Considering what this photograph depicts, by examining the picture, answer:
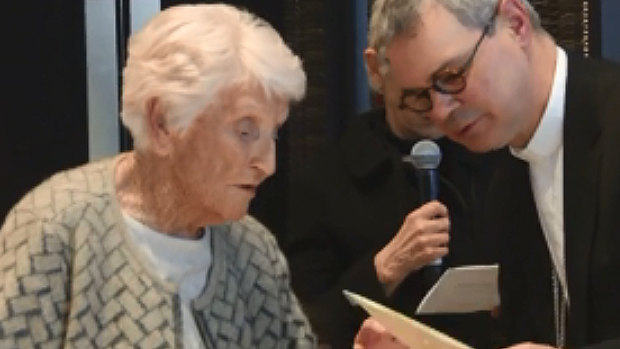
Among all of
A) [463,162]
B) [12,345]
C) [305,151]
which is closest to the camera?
[12,345]

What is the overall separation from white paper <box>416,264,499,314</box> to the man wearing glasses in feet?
0.52

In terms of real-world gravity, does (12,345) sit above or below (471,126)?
below

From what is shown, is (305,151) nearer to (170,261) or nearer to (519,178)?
(519,178)

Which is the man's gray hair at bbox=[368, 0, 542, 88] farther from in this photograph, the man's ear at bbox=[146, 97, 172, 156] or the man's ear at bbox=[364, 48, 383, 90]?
the man's ear at bbox=[146, 97, 172, 156]

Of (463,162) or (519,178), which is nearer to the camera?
(519,178)

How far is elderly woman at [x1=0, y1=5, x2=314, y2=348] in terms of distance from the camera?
1.58 metres

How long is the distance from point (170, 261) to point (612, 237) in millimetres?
666

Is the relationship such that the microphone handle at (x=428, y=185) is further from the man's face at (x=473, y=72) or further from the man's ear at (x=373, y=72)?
the man's face at (x=473, y=72)

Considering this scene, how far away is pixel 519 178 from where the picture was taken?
2.07 metres

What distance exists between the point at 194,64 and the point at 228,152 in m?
0.13

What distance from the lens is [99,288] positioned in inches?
63.5

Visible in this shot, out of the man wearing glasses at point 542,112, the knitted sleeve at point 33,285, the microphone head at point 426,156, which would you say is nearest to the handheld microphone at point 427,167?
the microphone head at point 426,156

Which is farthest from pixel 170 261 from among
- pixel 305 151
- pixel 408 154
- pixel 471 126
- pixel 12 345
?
pixel 305 151

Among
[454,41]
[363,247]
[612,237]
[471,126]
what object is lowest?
[363,247]
